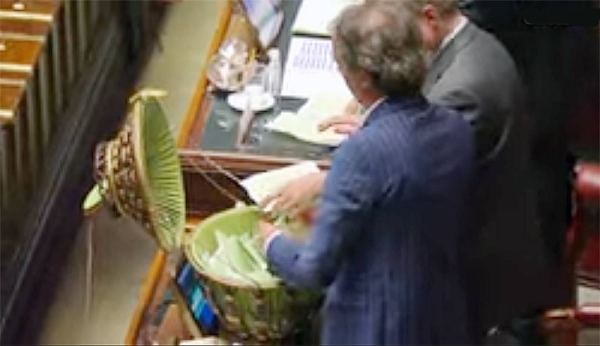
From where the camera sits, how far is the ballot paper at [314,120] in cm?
386

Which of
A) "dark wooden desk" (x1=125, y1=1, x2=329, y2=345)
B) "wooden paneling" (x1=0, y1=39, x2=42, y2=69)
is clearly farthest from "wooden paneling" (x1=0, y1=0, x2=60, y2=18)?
"dark wooden desk" (x1=125, y1=1, x2=329, y2=345)

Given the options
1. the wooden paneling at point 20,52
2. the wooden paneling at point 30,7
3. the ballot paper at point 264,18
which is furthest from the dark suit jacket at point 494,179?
the wooden paneling at point 30,7

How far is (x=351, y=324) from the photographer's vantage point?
3230 mm

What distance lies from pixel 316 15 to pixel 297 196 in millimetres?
979

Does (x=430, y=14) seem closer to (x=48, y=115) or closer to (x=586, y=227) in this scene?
(x=586, y=227)

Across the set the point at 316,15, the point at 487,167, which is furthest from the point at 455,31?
the point at 316,15

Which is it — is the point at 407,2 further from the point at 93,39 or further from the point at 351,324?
Result: the point at 93,39

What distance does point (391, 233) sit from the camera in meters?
3.13

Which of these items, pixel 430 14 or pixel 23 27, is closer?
pixel 430 14

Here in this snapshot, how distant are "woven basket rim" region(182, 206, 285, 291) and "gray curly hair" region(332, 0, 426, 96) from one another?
44cm

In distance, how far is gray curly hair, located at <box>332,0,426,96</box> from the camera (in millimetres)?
3109

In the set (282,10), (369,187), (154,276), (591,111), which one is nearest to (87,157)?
(282,10)

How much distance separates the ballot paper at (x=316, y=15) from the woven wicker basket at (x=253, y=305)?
3.01 feet

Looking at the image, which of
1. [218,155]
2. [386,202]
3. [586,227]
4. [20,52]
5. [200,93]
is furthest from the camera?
[20,52]
